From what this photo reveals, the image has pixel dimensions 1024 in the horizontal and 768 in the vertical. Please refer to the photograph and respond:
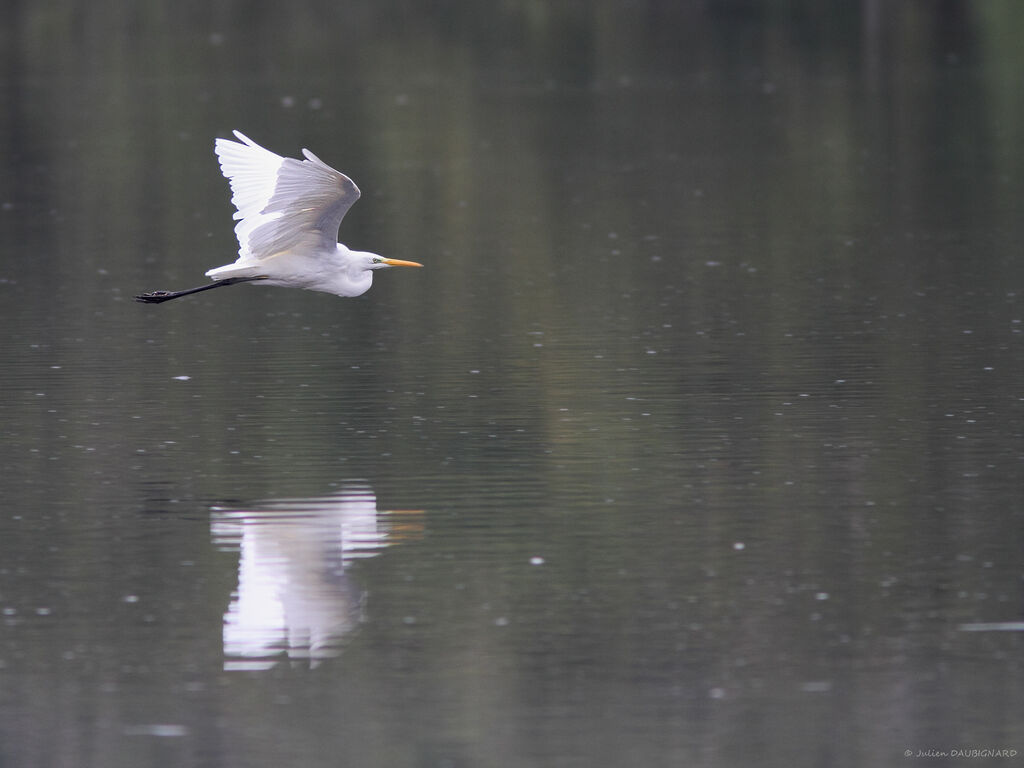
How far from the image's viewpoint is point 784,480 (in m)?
11.5

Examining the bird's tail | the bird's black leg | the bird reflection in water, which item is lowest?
the bird reflection in water

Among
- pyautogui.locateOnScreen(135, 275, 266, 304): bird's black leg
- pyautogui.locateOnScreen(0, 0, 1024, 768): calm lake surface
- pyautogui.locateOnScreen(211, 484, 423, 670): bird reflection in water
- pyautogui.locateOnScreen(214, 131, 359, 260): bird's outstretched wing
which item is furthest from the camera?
pyautogui.locateOnScreen(135, 275, 266, 304): bird's black leg

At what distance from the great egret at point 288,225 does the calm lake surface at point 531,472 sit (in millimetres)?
883

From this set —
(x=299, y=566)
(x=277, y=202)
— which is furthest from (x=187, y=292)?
(x=299, y=566)

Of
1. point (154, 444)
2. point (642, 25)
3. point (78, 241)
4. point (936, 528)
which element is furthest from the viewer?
point (642, 25)

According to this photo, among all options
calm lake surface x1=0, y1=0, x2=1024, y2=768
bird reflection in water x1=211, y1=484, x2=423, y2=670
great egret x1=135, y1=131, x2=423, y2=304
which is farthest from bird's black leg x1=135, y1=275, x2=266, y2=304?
bird reflection in water x1=211, y1=484, x2=423, y2=670

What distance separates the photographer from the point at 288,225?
1296cm

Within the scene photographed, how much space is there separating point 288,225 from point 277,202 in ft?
1.10

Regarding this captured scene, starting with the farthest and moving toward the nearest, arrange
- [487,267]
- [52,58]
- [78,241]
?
[52,58] < [78,241] < [487,267]

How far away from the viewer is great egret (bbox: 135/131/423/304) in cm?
1251

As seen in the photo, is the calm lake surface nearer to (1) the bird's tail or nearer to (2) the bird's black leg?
(2) the bird's black leg

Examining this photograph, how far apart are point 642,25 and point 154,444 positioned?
141ft

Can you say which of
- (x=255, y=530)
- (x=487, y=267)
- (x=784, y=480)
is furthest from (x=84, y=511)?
(x=487, y=267)

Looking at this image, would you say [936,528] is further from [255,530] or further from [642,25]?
[642,25]
